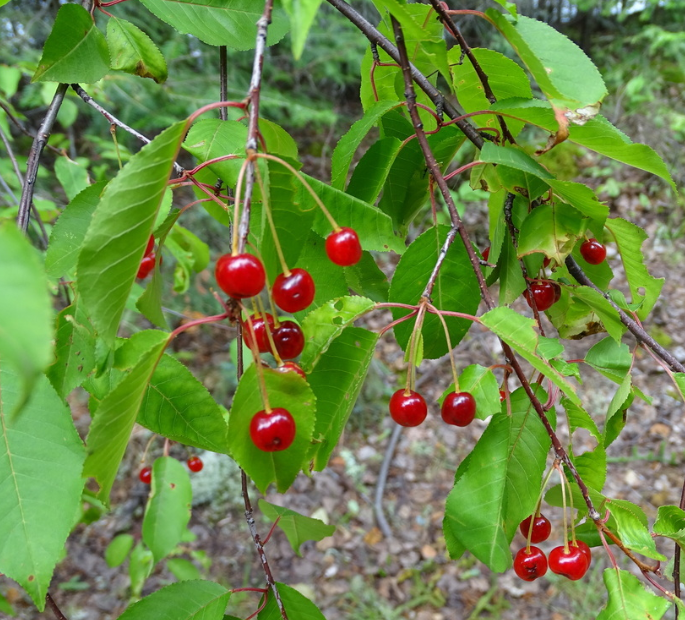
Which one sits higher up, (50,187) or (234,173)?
(234,173)

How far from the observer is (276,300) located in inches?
27.3

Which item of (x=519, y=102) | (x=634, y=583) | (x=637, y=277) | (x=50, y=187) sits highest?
(x=519, y=102)

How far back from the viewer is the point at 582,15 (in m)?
7.42

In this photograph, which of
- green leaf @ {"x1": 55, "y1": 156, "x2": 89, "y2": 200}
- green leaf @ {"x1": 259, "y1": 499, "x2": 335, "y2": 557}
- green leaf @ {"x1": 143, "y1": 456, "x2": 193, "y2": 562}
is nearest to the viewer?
green leaf @ {"x1": 259, "y1": 499, "x2": 335, "y2": 557}

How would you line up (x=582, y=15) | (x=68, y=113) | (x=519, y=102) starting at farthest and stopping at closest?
A: 1. (x=582, y=15)
2. (x=68, y=113)
3. (x=519, y=102)

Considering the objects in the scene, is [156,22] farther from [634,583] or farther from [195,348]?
[634,583]

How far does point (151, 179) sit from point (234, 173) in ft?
1.14

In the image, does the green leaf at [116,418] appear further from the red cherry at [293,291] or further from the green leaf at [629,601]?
the green leaf at [629,601]

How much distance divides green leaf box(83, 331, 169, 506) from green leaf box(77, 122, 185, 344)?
0.08 metres

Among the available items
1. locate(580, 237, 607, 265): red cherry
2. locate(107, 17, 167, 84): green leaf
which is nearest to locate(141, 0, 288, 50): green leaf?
locate(107, 17, 167, 84): green leaf

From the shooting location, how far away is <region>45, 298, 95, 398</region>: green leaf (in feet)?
3.13

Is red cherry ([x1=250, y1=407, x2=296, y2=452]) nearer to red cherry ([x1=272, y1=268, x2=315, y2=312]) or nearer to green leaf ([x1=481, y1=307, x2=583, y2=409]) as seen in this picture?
red cherry ([x1=272, y1=268, x2=315, y2=312])

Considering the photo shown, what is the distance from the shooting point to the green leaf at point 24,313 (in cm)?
34

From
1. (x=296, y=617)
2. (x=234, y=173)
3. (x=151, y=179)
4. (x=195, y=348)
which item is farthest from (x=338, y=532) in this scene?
(x=151, y=179)
